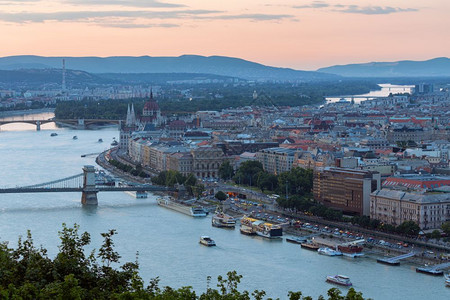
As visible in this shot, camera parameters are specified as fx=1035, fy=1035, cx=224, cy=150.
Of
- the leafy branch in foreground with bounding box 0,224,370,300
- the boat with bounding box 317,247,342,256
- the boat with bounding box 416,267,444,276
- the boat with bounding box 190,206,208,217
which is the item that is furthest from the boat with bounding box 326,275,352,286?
the boat with bounding box 190,206,208,217

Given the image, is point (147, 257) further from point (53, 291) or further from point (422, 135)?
point (422, 135)

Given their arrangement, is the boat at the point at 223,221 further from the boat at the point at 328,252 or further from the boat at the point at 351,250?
the boat at the point at 351,250

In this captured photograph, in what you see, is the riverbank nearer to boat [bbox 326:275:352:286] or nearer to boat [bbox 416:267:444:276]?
boat [bbox 416:267:444:276]

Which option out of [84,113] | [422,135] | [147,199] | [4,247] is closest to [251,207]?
[147,199]

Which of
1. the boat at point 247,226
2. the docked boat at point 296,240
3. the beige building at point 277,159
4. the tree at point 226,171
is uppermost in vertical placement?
the beige building at point 277,159

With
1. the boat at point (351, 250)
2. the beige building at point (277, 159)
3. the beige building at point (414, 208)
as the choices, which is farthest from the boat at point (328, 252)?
the beige building at point (277, 159)

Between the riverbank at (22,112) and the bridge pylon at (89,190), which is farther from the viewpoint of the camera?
the riverbank at (22,112)

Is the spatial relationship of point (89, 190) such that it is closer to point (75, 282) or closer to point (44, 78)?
point (75, 282)
